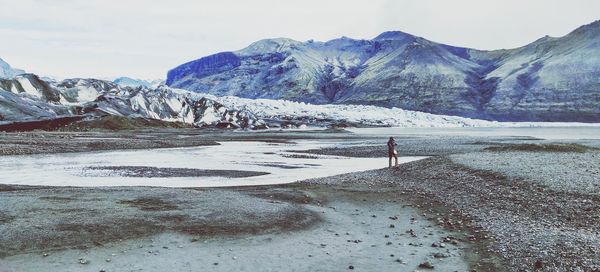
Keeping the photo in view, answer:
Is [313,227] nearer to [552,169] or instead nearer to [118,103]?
[552,169]

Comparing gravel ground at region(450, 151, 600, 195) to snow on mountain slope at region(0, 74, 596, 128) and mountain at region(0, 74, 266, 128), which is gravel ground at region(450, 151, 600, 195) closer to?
mountain at region(0, 74, 266, 128)

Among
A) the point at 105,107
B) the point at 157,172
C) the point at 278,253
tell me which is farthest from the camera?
the point at 105,107

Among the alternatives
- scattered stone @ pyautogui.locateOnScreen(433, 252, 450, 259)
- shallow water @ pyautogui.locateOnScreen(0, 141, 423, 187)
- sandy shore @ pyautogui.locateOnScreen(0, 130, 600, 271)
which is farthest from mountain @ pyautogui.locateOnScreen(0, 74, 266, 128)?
scattered stone @ pyautogui.locateOnScreen(433, 252, 450, 259)

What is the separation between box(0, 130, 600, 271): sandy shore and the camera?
14438 mm

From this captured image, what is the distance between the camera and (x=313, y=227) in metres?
19.6

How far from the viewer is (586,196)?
21.1m

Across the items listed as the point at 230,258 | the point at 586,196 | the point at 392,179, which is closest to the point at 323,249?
the point at 230,258

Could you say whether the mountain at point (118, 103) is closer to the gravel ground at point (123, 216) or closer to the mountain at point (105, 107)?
the mountain at point (105, 107)

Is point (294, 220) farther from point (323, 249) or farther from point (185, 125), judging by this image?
point (185, 125)

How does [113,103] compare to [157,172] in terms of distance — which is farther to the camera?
[113,103]

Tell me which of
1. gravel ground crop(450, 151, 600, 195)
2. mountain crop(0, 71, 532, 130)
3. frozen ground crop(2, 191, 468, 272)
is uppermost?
mountain crop(0, 71, 532, 130)

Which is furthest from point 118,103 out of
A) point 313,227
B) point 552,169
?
point 313,227

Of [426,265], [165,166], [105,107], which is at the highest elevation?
[105,107]

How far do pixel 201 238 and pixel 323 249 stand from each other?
4.33m
